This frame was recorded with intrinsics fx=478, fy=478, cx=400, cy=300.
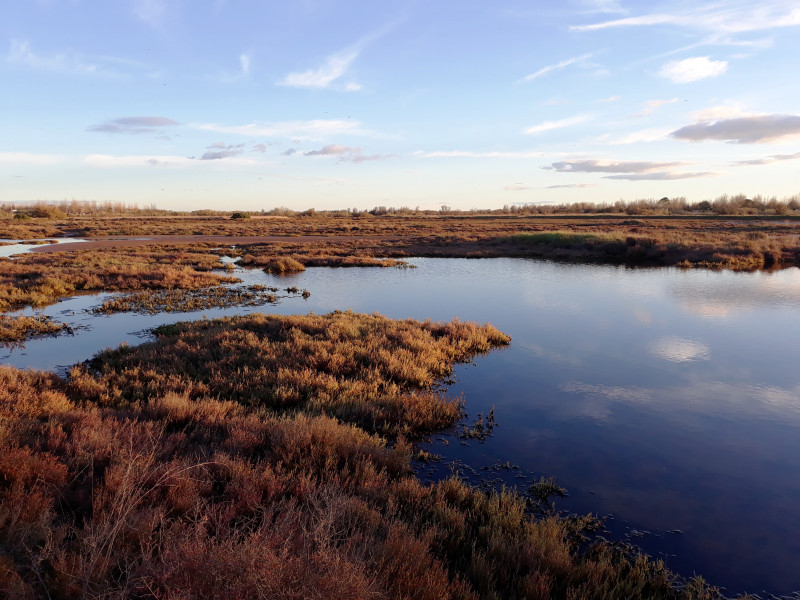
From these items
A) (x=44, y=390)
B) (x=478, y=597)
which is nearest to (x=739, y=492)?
(x=478, y=597)

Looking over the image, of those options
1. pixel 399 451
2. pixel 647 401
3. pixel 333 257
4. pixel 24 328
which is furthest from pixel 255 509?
pixel 333 257

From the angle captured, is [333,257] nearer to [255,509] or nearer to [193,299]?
[193,299]

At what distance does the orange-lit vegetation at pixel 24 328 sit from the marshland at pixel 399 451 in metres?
0.12

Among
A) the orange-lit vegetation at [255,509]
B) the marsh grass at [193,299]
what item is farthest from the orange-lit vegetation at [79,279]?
the orange-lit vegetation at [255,509]

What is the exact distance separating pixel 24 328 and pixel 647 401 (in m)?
19.1

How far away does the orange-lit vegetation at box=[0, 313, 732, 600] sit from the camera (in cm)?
355

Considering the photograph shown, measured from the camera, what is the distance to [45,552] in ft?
12.3

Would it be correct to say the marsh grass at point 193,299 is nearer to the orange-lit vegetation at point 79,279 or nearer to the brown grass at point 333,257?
the orange-lit vegetation at point 79,279

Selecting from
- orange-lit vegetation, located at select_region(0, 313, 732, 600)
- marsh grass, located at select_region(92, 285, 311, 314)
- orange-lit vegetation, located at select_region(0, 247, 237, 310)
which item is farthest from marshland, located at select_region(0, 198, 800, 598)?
orange-lit vegetation, located at select_region(0, 247, 237, 310)

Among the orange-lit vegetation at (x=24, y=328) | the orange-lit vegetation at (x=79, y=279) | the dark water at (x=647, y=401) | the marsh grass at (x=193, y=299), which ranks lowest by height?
the dark water at (x=647, y=401)

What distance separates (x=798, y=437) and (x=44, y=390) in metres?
14.2

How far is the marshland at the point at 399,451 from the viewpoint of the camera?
4.09 metres

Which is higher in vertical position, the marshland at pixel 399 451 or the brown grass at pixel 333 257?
the brown grass at pixel 333 257

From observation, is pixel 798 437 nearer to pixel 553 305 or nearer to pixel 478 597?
pixel 478 597
